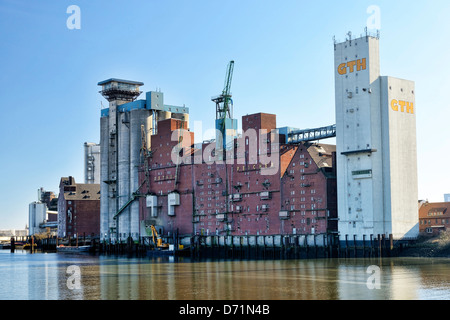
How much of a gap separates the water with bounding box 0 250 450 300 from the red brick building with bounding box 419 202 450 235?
3134 centimetres

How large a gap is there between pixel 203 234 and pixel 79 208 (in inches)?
2730

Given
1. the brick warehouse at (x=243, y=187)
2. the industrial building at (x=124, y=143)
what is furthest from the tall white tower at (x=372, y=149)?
the industrial building at (x=124, y=143)

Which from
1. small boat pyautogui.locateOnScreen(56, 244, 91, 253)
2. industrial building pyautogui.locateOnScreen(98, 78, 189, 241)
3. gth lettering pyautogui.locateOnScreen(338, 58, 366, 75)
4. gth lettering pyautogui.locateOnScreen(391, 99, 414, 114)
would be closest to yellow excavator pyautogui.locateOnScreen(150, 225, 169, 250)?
industrial building pyautogui.locateOnScreen(98, 78, 189, 241)

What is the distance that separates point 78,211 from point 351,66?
109681mm

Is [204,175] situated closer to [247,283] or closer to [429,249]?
[429,249]

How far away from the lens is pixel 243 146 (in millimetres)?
121250

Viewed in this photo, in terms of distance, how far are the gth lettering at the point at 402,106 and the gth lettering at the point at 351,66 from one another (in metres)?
7.35

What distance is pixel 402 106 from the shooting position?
10425 centimetres

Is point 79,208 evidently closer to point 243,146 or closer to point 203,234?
point 203,234

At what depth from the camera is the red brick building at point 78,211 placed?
188000mm

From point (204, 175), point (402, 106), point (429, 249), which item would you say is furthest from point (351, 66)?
point (204, 175)

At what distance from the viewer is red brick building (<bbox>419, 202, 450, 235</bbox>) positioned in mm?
117231
